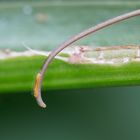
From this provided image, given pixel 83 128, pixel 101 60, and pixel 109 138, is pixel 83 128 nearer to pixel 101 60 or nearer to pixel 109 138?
pixel 109 138

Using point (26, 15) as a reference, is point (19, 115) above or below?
below

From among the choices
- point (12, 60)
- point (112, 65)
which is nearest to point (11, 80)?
point (12, 60)

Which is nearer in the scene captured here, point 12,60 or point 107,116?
point 12,60

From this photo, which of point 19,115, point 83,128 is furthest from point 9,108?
point 83,128

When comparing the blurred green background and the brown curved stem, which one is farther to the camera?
the blurred green background

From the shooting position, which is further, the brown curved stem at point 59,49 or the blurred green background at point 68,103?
the blurred green background at point 68,103

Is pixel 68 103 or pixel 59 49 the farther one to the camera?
pixel 68 103
